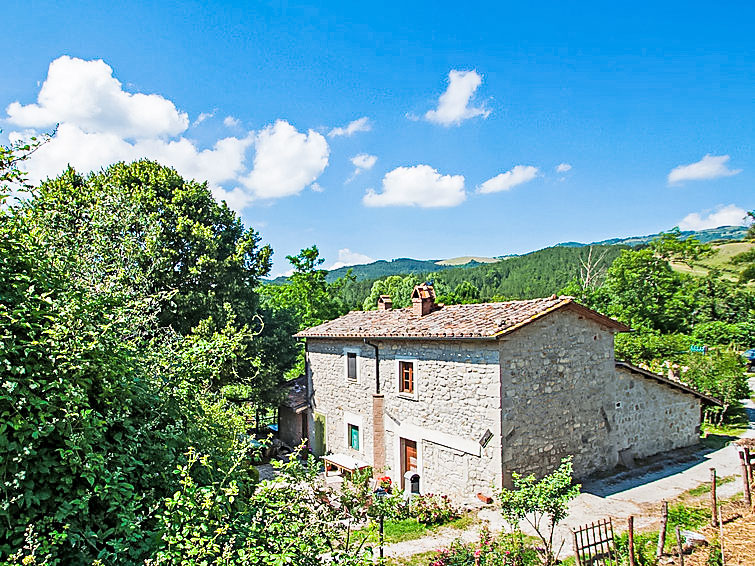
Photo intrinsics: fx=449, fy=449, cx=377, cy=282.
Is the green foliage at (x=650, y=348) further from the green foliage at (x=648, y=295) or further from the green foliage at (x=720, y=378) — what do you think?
the green foliage at (x=648, y=295)

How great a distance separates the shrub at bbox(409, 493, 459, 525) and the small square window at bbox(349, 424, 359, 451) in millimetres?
5022

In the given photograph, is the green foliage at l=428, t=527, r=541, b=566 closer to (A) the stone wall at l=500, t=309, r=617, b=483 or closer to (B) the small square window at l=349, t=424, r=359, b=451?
(A) the stone wall at l=500, t=309, r=617, b=483

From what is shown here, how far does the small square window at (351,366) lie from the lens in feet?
57.1

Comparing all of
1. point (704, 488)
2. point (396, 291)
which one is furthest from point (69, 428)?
point (396, 291)

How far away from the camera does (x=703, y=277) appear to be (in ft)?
162

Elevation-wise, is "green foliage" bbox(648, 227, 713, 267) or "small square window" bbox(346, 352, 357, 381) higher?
"green foliage" bbox(648, 227, 713, 267)

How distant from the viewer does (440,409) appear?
1356cm

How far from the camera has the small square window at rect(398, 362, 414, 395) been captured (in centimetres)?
1484

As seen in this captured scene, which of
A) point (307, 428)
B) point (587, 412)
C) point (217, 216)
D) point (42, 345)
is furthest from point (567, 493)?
point (217, 216)

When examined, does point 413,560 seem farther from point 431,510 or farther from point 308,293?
point 308,293

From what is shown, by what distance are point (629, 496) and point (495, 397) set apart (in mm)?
4713

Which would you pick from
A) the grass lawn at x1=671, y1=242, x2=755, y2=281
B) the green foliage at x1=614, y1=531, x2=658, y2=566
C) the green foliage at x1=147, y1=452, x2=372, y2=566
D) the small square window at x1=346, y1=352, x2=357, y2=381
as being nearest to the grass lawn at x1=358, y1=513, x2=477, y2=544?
the green foliage at x1=614, y1=531, x2=658, y2=566

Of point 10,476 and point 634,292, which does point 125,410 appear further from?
point 634,292

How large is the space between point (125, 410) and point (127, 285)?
2.89 m
